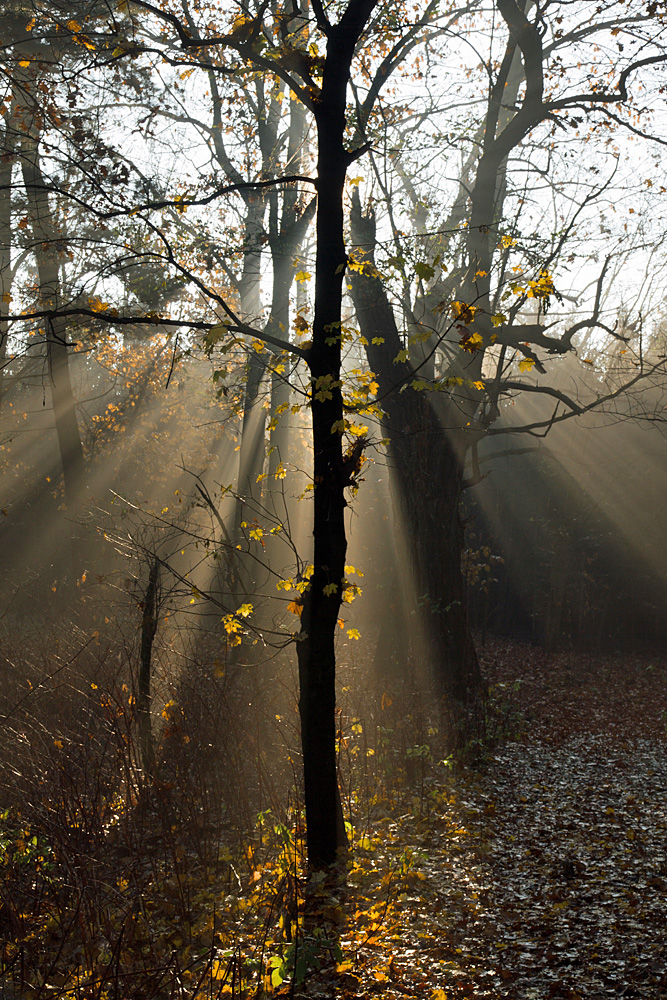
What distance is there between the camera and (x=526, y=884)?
193 inches

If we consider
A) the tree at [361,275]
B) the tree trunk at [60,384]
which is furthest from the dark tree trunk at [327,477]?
the tree trunk at [60,384]

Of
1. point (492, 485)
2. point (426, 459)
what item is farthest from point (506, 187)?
point (492, 485)

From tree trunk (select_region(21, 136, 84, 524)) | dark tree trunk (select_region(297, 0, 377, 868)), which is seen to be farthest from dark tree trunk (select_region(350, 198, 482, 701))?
tree trunk (select_region(21, 136, 84, 524))

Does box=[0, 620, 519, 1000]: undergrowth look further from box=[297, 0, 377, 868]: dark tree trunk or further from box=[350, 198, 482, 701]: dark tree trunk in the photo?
box=[350, 198, 482, 701]: dark tree trunk

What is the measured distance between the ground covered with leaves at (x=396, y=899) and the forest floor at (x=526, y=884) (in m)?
0.02

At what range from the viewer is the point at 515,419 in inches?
686

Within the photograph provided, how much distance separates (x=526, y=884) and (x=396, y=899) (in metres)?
0.96

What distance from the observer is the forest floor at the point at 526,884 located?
3807 mm

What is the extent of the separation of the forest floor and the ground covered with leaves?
0.02 metres

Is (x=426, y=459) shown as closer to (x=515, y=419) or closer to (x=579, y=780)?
(x=579, y=780)

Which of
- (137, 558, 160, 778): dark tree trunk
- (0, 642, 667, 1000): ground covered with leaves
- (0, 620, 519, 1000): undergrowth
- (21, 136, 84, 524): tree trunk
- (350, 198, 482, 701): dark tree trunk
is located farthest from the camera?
(21, 136, 84, 524): tree trunk

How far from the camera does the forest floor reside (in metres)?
3.81

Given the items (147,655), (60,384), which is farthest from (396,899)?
(60,384)

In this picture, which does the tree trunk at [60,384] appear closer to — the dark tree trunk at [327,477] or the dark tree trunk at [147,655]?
the dark tree trunk at [147,655]
